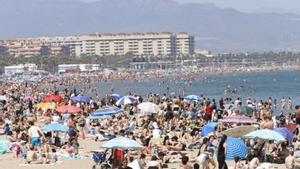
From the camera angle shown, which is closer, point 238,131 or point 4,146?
point 238,131

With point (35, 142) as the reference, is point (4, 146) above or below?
below

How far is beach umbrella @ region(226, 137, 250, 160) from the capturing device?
17391 mm

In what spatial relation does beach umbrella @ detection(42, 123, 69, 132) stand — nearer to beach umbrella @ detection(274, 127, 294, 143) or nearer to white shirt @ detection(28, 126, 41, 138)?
white shirt @ detection(28, 126, 41, 138)

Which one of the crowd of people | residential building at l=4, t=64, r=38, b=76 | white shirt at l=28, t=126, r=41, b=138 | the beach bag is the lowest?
residential building at l=4, t=64, r=38, b=76

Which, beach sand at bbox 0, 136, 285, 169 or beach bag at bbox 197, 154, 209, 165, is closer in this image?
beach bag at bbox 197, 154, 209, 165

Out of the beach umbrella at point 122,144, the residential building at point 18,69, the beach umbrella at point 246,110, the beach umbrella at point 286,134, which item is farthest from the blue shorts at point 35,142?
the residential building at point 18,69

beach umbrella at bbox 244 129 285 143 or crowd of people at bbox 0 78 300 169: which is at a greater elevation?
beach umbrella at bbox 244 129 285 143

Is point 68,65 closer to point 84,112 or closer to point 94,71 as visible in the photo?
point 94,71

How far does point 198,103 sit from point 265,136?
18.0m

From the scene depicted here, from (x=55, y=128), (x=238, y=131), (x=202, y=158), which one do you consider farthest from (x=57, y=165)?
(x=238, y=131)

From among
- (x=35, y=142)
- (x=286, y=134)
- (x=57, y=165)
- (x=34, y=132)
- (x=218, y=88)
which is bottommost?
(x=218, y=88)

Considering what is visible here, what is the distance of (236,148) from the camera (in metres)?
17.5

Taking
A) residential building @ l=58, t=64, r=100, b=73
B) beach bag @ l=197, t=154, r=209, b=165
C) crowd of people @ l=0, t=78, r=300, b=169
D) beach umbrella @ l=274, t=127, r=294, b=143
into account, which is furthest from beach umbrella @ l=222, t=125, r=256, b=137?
residential building @ l=58, t=64, r=100, b=73

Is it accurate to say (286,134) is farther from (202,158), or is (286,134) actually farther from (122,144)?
(122,144)
